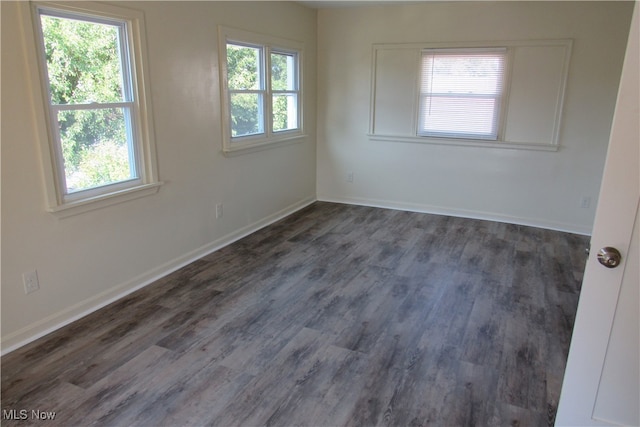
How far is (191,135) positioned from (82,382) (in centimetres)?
209

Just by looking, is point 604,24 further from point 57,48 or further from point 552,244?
point 57,48

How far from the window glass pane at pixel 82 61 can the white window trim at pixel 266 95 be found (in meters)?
1.07

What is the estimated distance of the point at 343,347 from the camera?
2.66 metres

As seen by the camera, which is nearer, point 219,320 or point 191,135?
point 219,320

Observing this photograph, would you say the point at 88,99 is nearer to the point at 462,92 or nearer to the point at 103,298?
the point at 103,298

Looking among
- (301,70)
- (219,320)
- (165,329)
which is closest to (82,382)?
(165,329)

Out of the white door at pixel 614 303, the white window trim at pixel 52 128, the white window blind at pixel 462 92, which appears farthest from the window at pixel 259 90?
the white door at pixel 614 303

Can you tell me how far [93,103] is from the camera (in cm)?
284

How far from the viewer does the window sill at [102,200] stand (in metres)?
2.71

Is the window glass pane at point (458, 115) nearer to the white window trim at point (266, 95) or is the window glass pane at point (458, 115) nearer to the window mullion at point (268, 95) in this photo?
the white window trim at point (266, 95)

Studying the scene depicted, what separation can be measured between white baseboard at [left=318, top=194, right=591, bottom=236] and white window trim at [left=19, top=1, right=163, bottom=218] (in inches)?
121

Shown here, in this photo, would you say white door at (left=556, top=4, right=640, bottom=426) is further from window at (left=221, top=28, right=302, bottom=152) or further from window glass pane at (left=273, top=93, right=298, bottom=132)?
window glass pane at (left=273, top=93, right=298, bottom=132)
